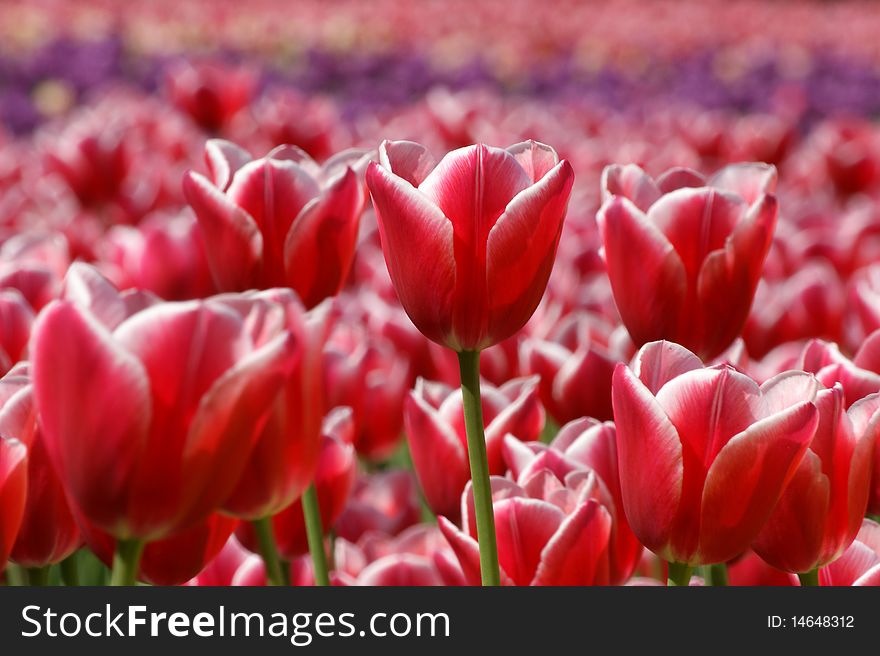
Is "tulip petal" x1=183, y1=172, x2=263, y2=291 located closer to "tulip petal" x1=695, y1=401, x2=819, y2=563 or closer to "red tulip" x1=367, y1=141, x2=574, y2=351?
"red tulip" x1=367, y1=141, x2=574, y2=351

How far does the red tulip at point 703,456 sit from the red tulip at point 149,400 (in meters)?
0.28

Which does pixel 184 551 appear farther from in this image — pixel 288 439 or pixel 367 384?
pixel 367 384

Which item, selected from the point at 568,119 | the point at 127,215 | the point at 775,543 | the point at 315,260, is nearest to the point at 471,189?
the point at 315,260

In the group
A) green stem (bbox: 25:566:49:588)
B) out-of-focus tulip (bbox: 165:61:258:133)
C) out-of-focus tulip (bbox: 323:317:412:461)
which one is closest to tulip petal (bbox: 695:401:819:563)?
green stem (bbox: 25:566:49:588)

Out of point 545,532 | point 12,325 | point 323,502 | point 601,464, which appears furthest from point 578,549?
point 12,325

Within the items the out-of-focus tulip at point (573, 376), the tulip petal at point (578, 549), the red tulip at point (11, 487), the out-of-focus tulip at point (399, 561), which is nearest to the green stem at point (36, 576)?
the red tulip at point (11, 487)

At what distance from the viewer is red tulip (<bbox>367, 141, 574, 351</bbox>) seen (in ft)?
2.94

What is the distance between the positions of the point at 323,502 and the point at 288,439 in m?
0.42

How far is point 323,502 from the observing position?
123cm

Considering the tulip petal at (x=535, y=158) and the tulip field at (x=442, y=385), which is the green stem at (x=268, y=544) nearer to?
the tulip field at (x=442, y=385)

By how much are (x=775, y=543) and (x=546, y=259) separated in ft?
0.93

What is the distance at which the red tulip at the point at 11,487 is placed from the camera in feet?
2.60

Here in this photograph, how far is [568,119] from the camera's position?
4.57 m

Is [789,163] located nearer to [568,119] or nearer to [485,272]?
[568,119]
